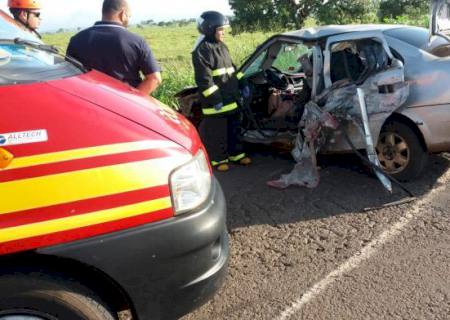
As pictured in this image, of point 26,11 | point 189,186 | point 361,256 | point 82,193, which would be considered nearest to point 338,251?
point 361,256

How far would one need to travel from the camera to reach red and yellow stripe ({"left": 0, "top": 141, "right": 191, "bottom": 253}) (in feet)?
6.16

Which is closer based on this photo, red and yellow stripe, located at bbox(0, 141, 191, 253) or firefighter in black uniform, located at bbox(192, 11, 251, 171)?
red and yellow stripe, located at bbox(0, 141, 191, 253)

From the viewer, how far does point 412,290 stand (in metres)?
2.99

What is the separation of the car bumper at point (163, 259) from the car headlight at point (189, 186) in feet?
0.15

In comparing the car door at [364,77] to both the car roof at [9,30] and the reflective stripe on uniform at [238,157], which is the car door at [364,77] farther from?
the car roof at [9,30]

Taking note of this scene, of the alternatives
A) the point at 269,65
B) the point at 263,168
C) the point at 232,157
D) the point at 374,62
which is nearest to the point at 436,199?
the point at 374,62

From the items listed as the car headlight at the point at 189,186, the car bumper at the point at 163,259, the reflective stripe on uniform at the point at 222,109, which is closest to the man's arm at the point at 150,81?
the reflective stripe on uniform at the point at 222,109

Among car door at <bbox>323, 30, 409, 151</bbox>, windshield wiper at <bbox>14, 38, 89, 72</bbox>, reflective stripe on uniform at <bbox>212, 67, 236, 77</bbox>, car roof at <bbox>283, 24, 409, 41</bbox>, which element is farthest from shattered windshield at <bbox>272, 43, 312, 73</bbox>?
windshield wiper at <bbox>14, 38, 89, 72</bbox>

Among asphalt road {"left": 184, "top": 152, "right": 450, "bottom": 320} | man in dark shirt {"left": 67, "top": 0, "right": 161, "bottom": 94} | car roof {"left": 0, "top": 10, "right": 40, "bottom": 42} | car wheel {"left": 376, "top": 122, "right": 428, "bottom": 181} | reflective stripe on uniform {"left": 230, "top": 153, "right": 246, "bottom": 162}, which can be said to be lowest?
asphalt road {"left": 184, "top": 152, "right": 450, "bottom": 320}

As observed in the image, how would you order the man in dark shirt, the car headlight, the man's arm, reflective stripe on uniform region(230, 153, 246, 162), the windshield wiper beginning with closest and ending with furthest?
the car headlight
the windshield wiper
the man in dark shirt
the man's arm
reflective stripe on uniform region(230, 153, 246, 162)

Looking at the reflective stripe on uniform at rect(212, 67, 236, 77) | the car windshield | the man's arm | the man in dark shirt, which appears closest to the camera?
the car windshield

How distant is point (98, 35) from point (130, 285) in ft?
8.57

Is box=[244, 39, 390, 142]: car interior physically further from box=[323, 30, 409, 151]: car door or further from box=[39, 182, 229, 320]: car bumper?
box=[39, 182, 229, 320]: car bumper

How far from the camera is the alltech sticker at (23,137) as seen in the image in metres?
1.88
